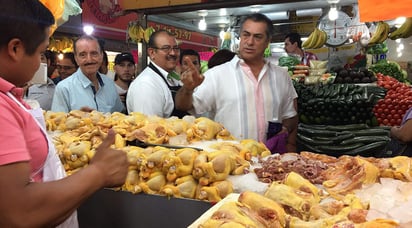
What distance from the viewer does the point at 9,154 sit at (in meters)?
1.15

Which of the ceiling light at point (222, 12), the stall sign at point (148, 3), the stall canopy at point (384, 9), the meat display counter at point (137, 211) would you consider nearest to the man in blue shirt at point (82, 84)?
the stall sign at point (148, 3)

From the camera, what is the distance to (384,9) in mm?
1854

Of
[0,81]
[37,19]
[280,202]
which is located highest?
[37,19]

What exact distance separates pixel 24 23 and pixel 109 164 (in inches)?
20.2

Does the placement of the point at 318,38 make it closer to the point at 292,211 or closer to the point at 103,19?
the point at 103,19

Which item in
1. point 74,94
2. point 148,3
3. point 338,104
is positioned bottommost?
point 338,104

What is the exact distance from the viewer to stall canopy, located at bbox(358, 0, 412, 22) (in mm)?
1825

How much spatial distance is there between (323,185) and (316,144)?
244cm

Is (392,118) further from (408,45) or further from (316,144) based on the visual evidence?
(408,45)

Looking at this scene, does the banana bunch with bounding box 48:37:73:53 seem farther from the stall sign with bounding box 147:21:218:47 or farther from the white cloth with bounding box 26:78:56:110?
the white cloth with bounding box 26:78:56:110

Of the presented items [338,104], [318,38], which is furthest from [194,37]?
[338,104]

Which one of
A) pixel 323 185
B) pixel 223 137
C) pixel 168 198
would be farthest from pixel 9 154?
pixel 223 137

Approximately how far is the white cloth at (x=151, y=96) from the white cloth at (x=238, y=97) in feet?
0.97

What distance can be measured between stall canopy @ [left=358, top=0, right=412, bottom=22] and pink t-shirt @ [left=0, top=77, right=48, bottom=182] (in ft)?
4.76
